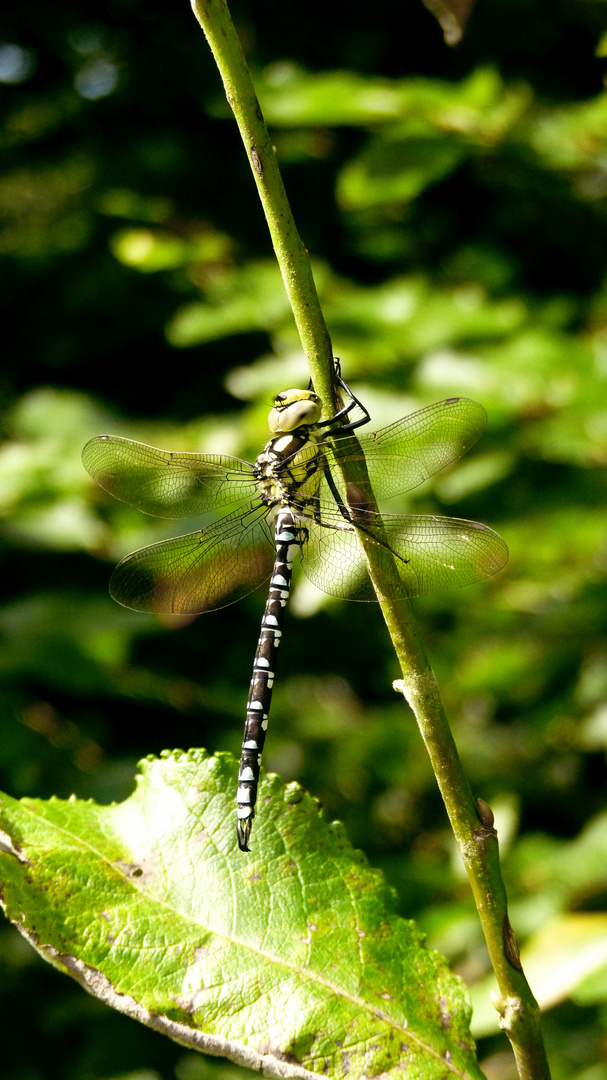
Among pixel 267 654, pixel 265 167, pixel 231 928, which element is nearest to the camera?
pixel 265 167

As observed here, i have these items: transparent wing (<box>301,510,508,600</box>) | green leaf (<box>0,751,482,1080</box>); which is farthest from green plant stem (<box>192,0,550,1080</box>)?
transparent wing (<box>301,510,508,600</box>)

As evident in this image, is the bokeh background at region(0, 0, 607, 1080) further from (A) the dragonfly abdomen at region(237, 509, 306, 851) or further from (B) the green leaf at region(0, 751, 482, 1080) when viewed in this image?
(B) the green leaf at region(0, 751, 482, 1080)

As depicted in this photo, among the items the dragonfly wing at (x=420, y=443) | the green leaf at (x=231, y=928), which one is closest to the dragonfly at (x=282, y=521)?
the dragonfly wing at (x=420, y=443)

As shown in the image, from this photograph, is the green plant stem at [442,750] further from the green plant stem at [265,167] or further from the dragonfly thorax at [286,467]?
the dragonfly thorax at [286,467]

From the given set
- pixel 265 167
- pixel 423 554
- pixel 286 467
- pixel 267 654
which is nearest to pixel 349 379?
pixel 286 467

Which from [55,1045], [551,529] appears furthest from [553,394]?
[55,1045]

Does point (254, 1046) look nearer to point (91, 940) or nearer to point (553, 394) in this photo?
point (91, 940)

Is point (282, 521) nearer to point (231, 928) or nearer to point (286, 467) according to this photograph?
point (286, 467)
